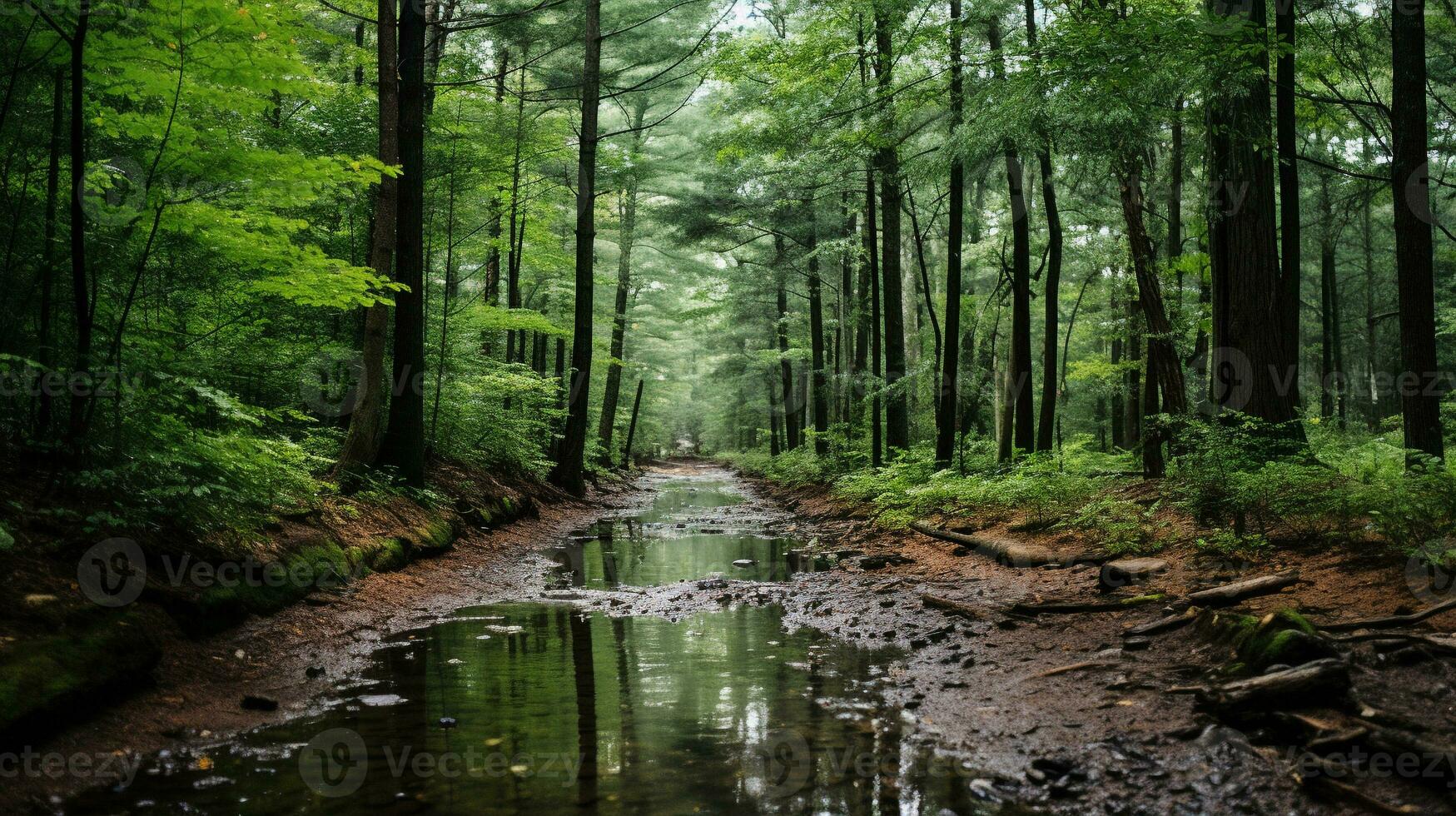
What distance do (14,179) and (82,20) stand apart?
1.71 meters

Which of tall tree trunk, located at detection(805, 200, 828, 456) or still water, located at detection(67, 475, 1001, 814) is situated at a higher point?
tall tree trunk, located at detection(805, 200, 828, 456)

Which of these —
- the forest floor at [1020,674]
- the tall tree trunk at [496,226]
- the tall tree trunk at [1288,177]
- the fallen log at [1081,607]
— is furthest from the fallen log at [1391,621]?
the tall tree trunk at [496,226]

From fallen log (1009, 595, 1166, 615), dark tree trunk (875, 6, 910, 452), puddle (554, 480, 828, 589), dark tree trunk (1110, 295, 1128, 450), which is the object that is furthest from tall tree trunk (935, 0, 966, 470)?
fallen log (1009, 595, 1166, 615)

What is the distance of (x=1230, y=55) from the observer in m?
6.87

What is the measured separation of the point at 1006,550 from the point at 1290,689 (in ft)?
15.9

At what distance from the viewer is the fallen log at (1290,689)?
3453 mm

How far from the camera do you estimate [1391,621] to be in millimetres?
4133

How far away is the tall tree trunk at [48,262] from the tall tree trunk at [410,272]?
4.71 meters

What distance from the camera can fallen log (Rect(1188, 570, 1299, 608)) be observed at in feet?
16.5

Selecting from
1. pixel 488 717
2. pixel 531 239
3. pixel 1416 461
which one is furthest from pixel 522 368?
pixel 1416 461

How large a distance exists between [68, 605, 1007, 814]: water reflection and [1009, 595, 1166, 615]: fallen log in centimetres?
137

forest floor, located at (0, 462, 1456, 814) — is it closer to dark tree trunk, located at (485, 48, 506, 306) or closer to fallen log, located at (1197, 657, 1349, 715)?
fallen log, located at (1197, 657, 1349, 715)

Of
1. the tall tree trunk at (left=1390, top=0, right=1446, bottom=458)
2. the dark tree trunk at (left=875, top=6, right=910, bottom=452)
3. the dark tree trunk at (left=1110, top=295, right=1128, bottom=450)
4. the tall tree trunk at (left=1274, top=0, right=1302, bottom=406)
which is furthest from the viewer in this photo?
the dark tree trunk at (left=1110, top=295, right=1128, bottom=450)

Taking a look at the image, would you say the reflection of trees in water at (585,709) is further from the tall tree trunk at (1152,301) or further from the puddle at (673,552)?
the tall tree trunk at (1152,301)
